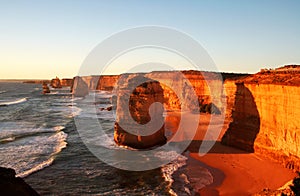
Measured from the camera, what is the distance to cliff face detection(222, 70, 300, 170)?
562 inches

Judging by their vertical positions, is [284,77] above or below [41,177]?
above

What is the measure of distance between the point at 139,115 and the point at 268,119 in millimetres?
9626

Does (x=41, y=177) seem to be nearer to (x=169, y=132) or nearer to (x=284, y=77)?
(x=169, y=132)

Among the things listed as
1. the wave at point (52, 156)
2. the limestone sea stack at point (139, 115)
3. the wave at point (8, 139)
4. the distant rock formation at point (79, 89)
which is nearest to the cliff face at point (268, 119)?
the limestone sea stack at point (139, 115)

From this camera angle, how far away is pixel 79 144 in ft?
73.5

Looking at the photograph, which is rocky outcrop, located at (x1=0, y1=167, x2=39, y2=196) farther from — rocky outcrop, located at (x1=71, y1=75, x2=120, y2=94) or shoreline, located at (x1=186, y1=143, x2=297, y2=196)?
rocky outcrop, located at (x1=71, y1=75, x2=120, y2=94)

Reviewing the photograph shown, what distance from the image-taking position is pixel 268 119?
16.7 meters

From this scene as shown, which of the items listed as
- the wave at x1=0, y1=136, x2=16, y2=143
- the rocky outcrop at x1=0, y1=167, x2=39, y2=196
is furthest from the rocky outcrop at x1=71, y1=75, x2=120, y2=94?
the rocky outcrop at x1=0, y1=167, x2=39, y2=196

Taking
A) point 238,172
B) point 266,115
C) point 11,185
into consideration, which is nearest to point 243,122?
point 266,115

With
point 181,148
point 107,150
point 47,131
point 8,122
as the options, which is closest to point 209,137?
point 181,148

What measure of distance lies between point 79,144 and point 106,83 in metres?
97.0

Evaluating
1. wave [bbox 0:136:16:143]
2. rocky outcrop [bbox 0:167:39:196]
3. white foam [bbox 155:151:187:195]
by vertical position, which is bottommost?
wave [bbox 0:136:16:143]

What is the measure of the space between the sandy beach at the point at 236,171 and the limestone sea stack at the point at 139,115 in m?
3.40

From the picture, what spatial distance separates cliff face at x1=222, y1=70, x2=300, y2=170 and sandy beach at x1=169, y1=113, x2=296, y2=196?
0.72 metres
